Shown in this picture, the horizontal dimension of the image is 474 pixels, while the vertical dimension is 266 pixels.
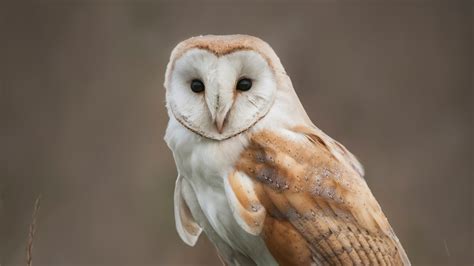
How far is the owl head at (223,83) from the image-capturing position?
8.30 feet

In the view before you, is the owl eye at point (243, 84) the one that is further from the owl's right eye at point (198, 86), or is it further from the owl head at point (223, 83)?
the owl's right eye at point (198, 86)

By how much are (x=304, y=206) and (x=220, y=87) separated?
0.39 meters

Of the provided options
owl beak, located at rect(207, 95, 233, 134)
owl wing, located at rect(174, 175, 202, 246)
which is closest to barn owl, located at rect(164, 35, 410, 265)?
owl beak, located at rect(207, 95, 233, 134)

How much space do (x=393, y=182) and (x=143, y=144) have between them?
1.24m

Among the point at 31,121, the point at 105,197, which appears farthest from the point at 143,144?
the point at 31,121

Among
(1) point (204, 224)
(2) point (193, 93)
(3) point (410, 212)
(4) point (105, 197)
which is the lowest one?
(4) point (105, 197)

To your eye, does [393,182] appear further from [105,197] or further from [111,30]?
[111,30]

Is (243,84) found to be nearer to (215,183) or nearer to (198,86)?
(198,86)

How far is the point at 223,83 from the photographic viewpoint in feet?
8.26

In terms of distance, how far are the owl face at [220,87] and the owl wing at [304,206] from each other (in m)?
0.09

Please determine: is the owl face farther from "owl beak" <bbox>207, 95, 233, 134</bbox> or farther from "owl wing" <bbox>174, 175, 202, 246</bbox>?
"owl wing" <bbox>174, 175, 202, 246</bbox>

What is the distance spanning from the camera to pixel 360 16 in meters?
5.34

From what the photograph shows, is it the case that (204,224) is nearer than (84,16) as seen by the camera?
Yes

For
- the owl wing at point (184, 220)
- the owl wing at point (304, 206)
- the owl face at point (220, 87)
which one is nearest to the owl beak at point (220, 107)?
the owl face at point (220, 87)
